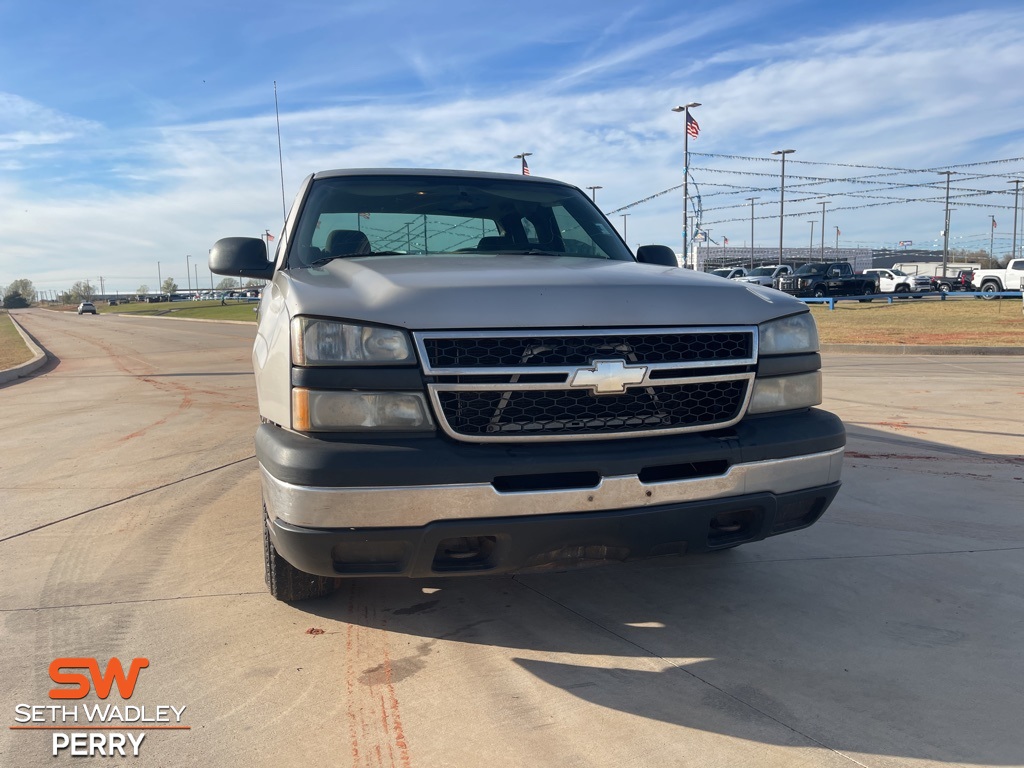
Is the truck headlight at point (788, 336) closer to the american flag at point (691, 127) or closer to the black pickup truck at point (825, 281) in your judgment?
the american flag at point (691, 127)

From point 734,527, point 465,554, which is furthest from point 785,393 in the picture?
point 465,554

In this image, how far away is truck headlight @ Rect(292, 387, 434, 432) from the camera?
2.63 meters

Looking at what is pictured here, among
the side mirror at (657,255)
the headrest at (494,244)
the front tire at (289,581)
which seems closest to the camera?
the front tire at (289,581)

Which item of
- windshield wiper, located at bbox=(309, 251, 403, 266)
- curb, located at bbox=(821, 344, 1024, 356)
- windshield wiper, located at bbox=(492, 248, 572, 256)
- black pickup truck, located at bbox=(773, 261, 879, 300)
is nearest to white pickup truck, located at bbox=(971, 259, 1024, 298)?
black pickup truck, located at bbox=(773, 261, 879, 300)

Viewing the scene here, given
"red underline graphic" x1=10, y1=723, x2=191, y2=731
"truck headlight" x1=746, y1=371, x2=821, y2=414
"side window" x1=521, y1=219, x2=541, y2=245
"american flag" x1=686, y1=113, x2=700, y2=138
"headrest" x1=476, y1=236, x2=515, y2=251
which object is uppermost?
"american flag" x1=686, y1=113, x2=700, y2=138

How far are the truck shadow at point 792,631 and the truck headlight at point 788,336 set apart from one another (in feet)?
3.52

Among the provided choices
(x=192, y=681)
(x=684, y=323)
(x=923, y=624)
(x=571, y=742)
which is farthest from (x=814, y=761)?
(x=192, y=681)

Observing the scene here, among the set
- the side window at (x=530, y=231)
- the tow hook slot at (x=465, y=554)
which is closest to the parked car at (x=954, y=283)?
the side window at (x=530, y=231)

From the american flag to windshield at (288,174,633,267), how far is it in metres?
30.1

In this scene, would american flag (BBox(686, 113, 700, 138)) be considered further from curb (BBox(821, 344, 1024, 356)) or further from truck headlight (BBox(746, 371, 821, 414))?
truck headlight (BBox(746, 371, 821, 414))

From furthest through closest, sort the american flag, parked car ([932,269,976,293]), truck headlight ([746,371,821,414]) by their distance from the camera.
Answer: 1. parked car ([932,269,976,293])
2. the american flag
3. truck headlight ([746,371,821,414])

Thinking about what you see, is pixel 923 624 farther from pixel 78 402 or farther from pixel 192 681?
pixel 78 402

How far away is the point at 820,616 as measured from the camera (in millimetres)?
3295

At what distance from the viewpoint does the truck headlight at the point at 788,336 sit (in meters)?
3.07
